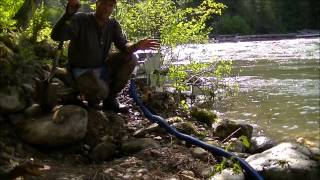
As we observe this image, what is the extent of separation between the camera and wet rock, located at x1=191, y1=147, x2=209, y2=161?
17.2 ft

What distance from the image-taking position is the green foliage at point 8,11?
5809 millimetres

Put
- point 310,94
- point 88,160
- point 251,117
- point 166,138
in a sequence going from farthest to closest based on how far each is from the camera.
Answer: point 310,94 < point 251,117 < point 166,138 < point 88,160

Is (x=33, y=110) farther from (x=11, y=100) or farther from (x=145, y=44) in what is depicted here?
(x=145, y=44)

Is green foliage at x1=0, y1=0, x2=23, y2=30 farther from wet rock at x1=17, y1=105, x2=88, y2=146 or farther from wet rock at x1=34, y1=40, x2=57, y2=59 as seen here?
wet rock at x1=17, y1=105, x2=88, y2=146

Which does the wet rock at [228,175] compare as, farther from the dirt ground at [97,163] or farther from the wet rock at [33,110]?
the wet rock at [33,110]

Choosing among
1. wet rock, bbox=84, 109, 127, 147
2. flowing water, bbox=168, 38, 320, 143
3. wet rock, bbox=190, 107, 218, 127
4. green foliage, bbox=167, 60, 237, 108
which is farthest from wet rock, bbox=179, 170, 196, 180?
flowing water, bbox=168, 38, 320, 143

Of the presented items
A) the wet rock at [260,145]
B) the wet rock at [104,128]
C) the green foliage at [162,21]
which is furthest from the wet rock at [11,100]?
the wet rock at [260,145]

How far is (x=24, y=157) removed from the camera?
457cm

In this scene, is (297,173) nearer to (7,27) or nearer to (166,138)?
(166,138)

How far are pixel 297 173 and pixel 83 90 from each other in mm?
2531

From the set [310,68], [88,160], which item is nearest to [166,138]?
[88,160]

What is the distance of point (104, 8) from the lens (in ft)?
17.7

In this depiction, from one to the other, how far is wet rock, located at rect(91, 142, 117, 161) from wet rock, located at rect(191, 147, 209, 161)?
0.87 meters

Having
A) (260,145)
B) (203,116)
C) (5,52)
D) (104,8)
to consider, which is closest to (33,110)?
(5,52)
